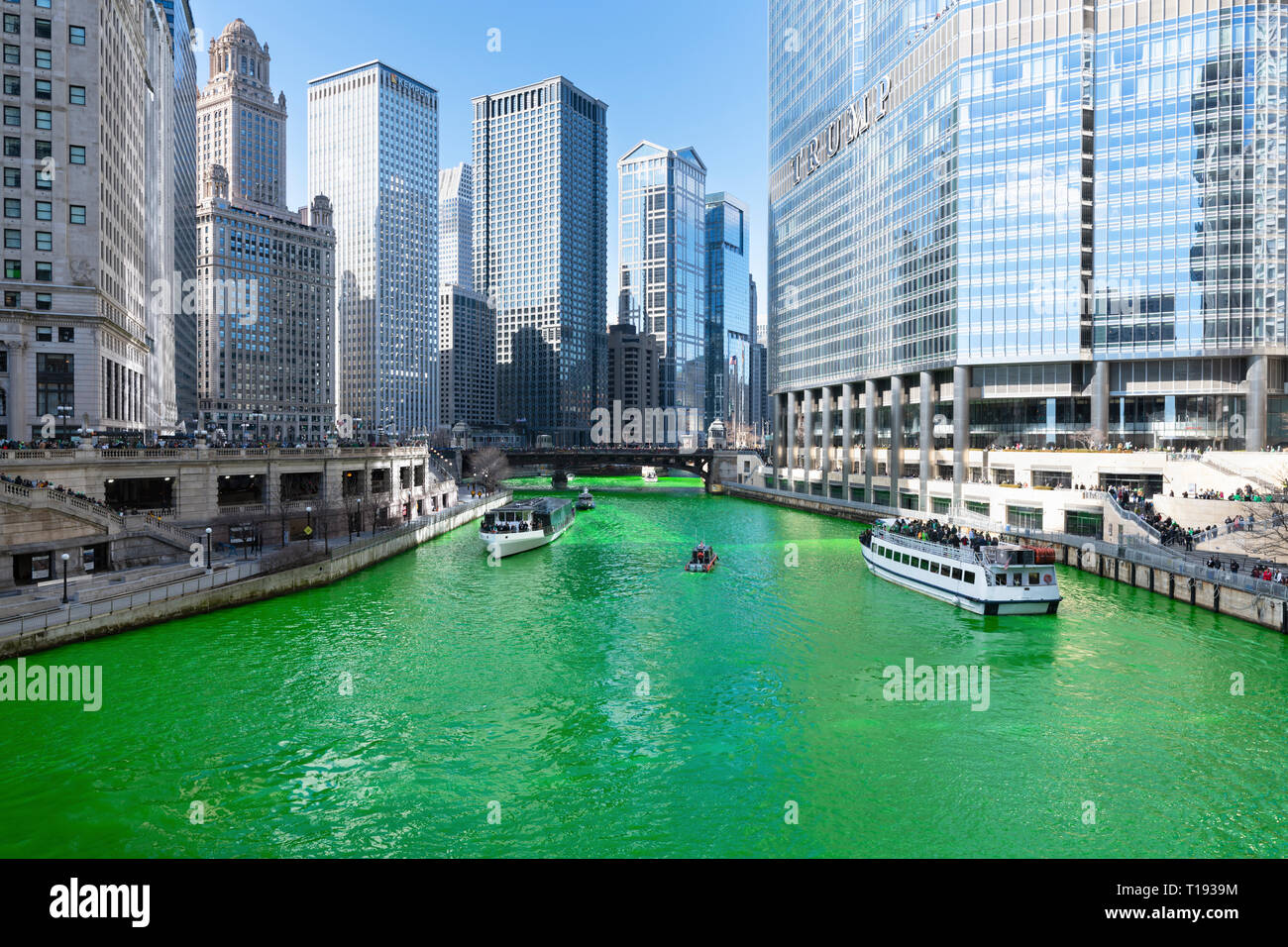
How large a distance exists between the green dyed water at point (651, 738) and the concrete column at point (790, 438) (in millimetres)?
91616

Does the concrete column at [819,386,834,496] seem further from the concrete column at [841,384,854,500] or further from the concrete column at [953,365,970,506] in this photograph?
the concrete column at [953,365,970,506]

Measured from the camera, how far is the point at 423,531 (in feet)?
260

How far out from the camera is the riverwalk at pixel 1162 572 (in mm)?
42094

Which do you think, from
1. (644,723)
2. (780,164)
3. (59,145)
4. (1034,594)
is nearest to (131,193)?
(59,145)

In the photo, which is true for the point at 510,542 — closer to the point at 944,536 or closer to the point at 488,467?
the point at 944,536

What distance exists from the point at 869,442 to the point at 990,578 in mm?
65173

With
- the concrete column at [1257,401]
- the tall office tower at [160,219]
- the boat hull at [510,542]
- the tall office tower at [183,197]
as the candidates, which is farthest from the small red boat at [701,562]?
the tall office tower at [183,197]

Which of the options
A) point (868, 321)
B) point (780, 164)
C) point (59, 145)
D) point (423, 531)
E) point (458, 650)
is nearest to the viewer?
point (458, 650)

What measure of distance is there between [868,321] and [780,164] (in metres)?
53.5

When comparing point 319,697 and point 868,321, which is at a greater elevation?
point 868,321
